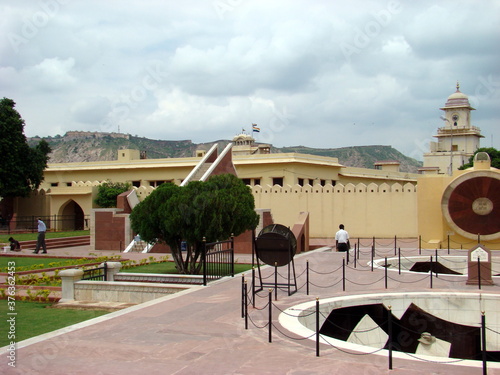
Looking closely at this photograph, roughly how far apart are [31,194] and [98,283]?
1046 inches

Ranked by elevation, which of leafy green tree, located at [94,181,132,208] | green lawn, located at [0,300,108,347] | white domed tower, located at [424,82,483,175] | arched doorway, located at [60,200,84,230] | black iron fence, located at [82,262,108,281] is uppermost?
white domed tower, located at [424,82,483,175]

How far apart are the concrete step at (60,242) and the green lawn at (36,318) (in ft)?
39.7

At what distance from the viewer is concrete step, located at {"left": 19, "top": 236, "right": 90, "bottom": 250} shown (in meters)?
23.0

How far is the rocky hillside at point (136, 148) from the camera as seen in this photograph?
4478 inches

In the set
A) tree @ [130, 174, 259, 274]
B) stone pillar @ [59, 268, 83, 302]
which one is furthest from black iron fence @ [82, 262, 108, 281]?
tree @ [130, 174, 259, 274]

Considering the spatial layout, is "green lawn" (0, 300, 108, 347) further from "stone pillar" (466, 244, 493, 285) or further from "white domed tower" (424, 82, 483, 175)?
"white domed tower" (424, 82, 483, 175)

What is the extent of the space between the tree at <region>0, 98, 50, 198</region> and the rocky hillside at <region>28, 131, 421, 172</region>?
72.9 meters

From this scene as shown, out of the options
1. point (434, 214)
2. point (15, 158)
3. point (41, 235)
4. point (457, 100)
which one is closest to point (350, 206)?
point (434, 214)

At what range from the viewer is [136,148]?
121 metres

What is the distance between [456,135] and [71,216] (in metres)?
46.4

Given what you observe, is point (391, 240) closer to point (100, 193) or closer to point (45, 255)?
point (45, 255)

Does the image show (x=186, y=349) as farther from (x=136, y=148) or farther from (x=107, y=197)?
(x=136, y=148)

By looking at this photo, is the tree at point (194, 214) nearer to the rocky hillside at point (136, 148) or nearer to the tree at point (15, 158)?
the tree at point (15, 158)

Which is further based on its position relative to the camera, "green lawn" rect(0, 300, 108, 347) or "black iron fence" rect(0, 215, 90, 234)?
"black iron fence" rect(0, 215, 90, 234)
